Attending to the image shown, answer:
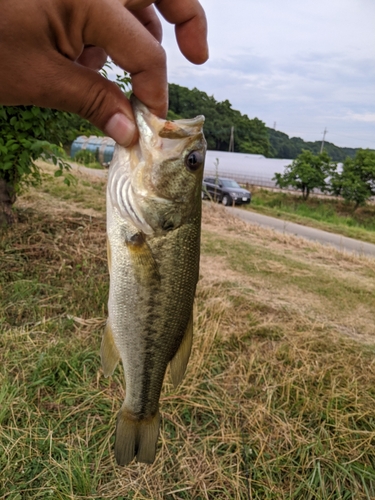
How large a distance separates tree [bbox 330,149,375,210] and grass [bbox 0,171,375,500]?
23021mm

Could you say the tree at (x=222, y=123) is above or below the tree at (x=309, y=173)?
above

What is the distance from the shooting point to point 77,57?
1.49 m

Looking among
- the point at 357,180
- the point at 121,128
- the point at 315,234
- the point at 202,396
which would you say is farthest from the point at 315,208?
the point at 121,128

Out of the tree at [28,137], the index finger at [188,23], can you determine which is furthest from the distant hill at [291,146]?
the index finger at [188,23]

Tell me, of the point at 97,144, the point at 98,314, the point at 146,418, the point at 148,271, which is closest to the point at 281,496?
the point at 146,418

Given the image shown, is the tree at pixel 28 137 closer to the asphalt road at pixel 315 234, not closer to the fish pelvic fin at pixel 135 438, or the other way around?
the fish pelvic fin at pixel 135 438

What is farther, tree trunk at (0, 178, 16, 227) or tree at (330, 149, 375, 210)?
tree at (330, 149, 375, 210)

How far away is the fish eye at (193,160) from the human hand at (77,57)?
0.21 metres

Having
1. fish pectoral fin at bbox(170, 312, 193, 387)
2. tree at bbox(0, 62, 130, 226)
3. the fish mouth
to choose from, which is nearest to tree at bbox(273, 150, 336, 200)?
tree at bbox(0, 62, 130, 226)

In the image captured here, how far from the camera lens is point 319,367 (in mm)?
3711

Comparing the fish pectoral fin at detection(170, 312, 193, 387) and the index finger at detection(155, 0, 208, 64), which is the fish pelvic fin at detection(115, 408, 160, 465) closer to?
the fish pectoral fin at detection(170, 312, 193, 387)

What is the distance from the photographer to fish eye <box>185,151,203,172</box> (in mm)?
1735

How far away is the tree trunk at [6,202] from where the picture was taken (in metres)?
5.53

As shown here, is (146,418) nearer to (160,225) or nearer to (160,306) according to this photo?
(160,306)
